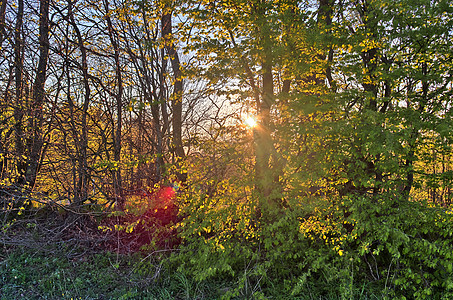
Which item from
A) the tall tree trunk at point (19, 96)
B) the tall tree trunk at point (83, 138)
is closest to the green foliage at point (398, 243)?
the tall tree trunk at point (83, 138)

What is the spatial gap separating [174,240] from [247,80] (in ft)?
11.5

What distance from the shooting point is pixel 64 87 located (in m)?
7.97

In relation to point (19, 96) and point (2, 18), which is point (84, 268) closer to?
point (19, 96)

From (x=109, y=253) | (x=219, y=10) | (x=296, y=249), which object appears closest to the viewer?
(x=296, y=249)

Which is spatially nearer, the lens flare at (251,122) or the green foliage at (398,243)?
the green foliage at (398,243)

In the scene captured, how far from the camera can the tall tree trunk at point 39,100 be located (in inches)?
289

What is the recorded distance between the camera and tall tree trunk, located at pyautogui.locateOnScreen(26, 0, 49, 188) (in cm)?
733

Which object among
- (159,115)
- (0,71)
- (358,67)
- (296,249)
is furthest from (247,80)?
(0,71)

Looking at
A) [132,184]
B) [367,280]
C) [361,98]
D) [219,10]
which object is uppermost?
[219,10]

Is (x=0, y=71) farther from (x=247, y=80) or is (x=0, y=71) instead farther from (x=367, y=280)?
(x=367, y=280)

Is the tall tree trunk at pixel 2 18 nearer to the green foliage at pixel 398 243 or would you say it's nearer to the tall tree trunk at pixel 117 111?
the tall tree trunk at pixel 117 111

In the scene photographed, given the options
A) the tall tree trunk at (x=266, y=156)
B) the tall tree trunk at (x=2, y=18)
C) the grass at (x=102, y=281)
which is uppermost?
the tall tree trunk at (x=2, y=18)

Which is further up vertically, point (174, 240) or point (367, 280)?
point (174, 240)

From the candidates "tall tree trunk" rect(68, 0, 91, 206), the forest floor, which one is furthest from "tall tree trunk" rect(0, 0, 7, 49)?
the forest floor
